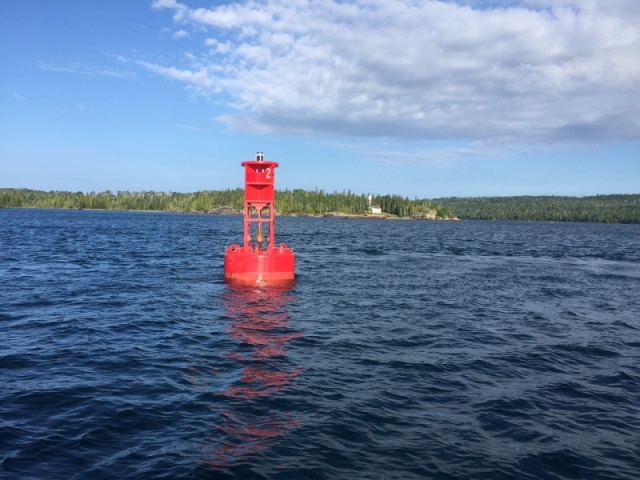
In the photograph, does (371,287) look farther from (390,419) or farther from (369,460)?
(369,460)

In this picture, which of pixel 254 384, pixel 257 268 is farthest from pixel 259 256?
pixel 254 384

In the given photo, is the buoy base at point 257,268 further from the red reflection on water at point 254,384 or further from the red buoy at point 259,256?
the red reflection on water at point 254,384

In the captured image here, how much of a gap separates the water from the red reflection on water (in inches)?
2.4

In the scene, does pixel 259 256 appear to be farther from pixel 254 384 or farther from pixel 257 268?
pixel 254 384

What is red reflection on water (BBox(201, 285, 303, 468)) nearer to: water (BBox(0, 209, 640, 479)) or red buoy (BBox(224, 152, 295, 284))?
water (BBox(0, 209, 640, 479))

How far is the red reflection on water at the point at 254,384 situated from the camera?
998 centimetres

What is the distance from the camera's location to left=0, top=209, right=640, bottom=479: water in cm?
949

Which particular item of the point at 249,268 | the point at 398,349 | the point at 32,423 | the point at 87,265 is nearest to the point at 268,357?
the point at 398,349

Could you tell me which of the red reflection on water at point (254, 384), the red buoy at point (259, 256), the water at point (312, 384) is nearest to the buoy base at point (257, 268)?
the red buoy at point (259, 256)

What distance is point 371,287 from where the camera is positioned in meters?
31.1

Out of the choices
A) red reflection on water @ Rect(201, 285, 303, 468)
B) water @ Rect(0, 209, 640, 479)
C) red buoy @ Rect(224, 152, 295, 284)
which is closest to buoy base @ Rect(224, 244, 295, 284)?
red buoy @ Rect(224, 152, 295, 284)

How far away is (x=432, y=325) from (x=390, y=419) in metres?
9.87

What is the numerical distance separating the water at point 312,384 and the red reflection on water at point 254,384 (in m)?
0.06

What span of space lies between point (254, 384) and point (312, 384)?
4.90 feet
